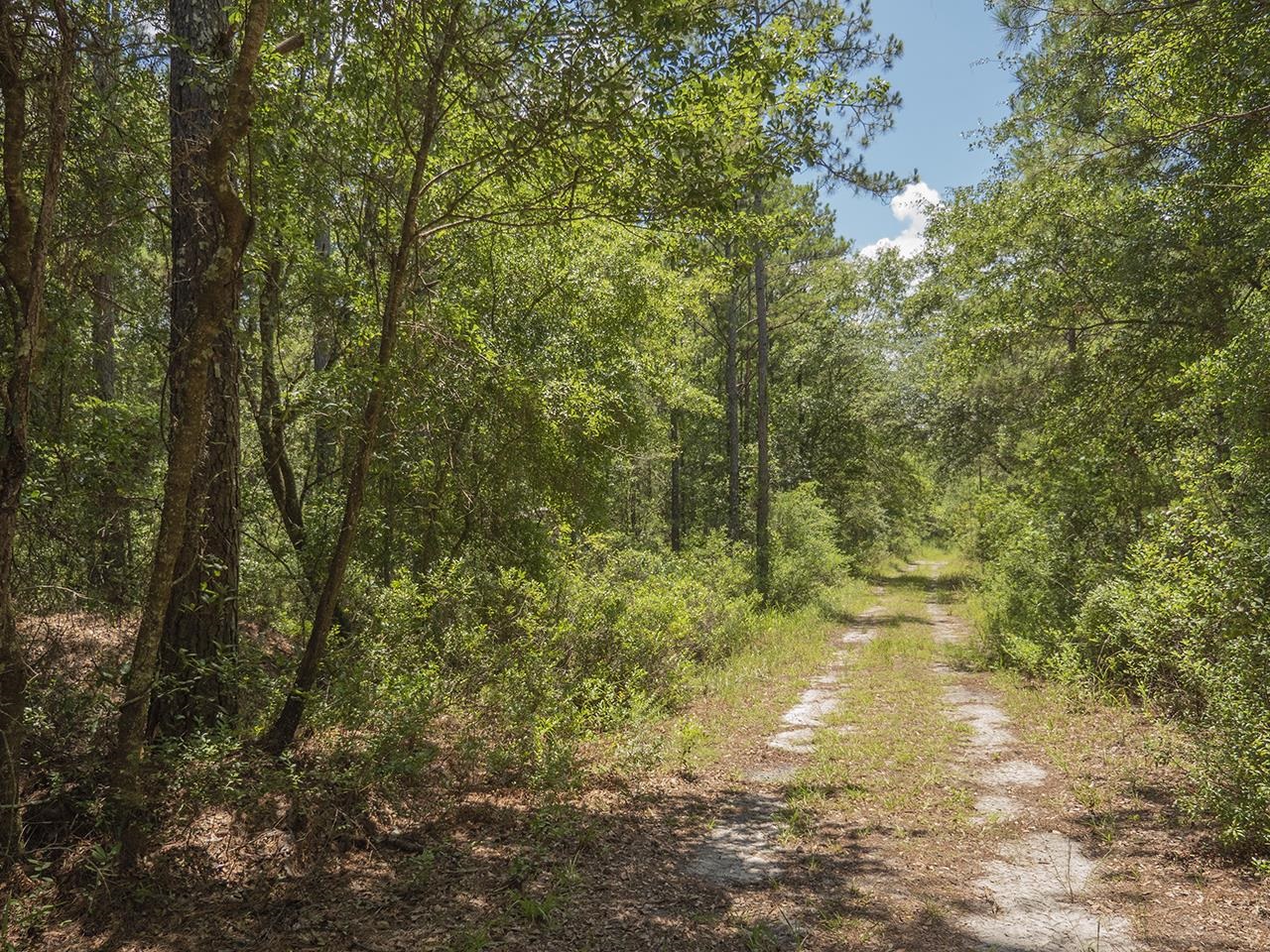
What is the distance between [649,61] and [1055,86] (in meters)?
5.56

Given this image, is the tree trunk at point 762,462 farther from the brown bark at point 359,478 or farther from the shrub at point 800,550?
the brown bark at point 359,478

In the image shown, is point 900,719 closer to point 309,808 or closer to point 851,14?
point 309,808

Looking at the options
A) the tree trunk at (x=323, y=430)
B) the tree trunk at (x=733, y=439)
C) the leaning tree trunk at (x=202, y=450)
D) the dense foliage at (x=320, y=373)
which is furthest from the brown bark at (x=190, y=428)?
the tree trunk at (x=733, y=439)

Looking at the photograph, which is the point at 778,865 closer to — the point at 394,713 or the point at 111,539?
the point at 394,713

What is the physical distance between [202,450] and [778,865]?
4.78m

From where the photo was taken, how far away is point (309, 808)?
4.51 metres

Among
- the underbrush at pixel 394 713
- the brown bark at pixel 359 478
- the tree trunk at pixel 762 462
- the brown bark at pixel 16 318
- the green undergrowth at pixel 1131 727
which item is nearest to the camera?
the brown bark at pixel 16 318

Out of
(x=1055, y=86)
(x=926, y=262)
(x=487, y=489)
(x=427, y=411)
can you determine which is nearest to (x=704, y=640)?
(x=487, y=489)

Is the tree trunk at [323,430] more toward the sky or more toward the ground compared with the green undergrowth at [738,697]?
more toward the sky

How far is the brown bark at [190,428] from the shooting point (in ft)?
11.6

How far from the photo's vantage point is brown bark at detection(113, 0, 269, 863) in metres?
3.54

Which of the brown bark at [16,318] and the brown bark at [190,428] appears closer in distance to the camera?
the brown bark at [16,318]

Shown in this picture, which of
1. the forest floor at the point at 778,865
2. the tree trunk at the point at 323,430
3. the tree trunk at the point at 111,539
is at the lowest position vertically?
the forest floor at the point at 778,865

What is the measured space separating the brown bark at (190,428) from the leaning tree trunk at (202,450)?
84 cm
